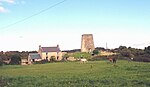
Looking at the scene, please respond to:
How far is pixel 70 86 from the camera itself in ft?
66.4

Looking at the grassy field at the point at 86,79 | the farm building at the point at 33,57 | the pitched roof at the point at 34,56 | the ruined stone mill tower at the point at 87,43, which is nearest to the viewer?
the grassy field at the point at 86,79

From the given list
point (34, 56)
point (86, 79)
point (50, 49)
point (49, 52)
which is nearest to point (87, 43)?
point (50, 49)

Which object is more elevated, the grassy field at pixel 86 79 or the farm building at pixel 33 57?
the farm building at pixel 33 57

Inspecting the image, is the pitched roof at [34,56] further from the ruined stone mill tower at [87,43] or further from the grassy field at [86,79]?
the grassy field at [86,79]

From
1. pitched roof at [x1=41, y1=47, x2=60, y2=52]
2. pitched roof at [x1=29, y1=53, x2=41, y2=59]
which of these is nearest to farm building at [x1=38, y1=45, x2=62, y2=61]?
pitched roof at [x1=41, y1=47, x2=60, y2=52]

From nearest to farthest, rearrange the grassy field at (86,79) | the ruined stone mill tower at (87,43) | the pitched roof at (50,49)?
the grassy field at (86,79), the pitched roof at (50,49), the ruined stone mill tower at (87,43)

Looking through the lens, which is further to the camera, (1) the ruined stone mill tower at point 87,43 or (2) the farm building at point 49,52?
(1) the ruined stone mill tower at point 87,43

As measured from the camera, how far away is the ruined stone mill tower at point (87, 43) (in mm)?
122500

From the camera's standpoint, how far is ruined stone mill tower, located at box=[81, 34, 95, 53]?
122m

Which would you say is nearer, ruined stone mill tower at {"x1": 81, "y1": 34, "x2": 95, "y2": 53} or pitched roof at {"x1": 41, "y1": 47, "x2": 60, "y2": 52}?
pitched roof at {"x1": 41, "y1": 47, "x2": 60, "y2": 52}

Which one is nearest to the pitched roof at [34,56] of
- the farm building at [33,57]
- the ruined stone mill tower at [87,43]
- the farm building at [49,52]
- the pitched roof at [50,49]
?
the farm building at [33,57]

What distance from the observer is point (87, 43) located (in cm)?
12356

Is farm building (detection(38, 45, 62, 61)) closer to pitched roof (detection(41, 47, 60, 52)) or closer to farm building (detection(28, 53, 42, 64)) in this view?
pitched roof (detection(41, 47, 60, 52))

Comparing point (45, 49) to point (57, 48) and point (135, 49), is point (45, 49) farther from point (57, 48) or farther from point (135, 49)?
point (135, 49)
